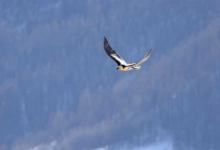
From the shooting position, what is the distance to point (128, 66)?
124 feet

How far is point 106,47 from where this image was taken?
3869cm

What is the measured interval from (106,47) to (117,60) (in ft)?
4.10

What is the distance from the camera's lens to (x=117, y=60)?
39.0 m

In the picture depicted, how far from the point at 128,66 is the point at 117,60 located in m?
1.38

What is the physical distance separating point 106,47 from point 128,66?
219 cm
